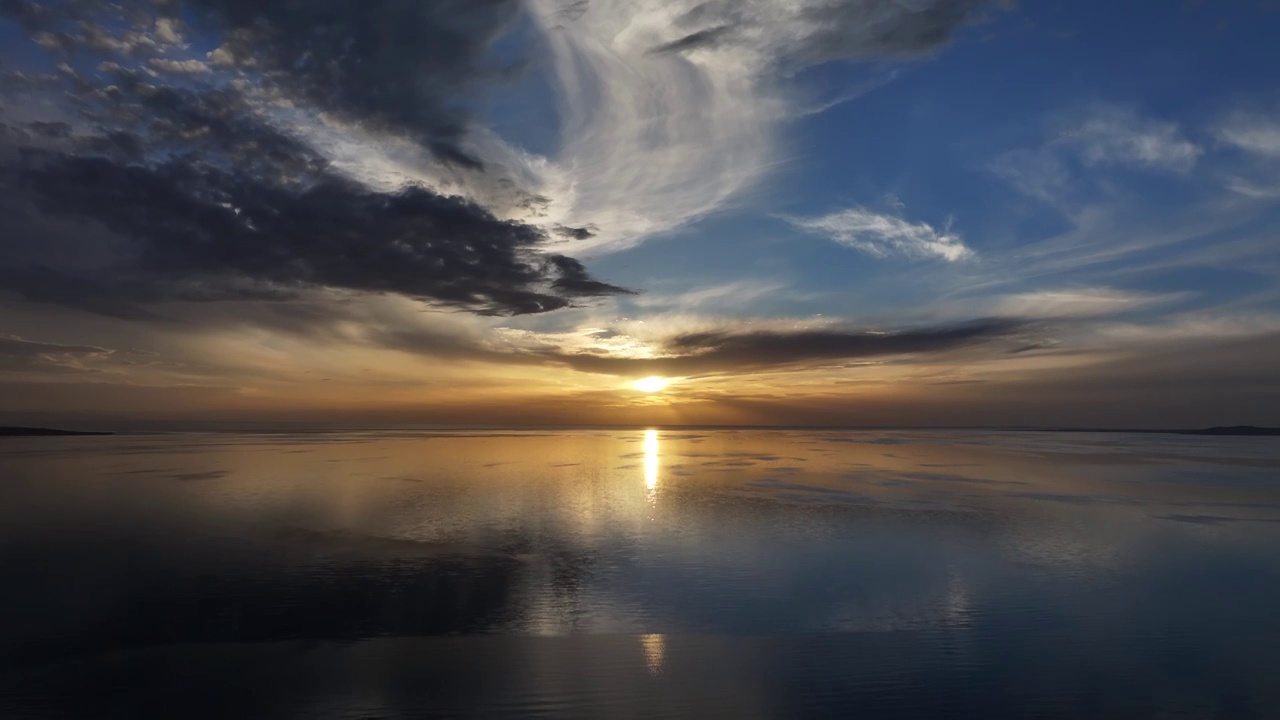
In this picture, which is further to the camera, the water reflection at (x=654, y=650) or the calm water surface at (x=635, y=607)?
the water reflection at (x=654, y=650)

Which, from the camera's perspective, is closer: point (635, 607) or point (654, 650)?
point (654, 650)

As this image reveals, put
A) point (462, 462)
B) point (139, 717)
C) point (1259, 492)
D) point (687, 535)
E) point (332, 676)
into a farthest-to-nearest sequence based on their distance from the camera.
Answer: point (462, 462), point (1259, 492), point (687, 535), point (332, 676), point (139, 717)

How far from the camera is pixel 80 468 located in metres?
42.8

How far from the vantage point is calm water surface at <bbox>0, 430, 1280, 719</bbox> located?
943 centimetres

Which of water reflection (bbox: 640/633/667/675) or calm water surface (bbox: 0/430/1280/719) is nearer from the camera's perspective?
calm water surface (bbox: 0/430/1280/719)

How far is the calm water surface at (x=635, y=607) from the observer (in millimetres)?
9430

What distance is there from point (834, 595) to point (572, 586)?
5.32 metres

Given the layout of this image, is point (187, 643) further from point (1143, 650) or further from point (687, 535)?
point (1143, 650)

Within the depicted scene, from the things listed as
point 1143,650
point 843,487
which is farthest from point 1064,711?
point 843,487

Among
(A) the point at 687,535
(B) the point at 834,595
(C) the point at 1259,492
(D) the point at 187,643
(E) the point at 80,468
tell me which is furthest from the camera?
(E) the point at 80,468

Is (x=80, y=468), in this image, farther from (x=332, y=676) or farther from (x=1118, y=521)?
(x=1118, y=521)

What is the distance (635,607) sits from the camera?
1333 cm

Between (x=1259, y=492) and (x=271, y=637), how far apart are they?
40.5m

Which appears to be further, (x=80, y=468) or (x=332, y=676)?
(x=80, y=468)
